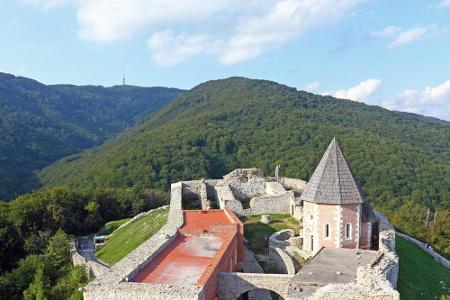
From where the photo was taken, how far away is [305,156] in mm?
77188

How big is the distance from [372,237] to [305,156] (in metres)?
50.9

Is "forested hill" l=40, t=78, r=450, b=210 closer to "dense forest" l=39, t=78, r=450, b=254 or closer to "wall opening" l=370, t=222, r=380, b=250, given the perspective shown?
"dense forest" l=39, t=78, r=450, b=254

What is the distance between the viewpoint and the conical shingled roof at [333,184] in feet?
80.2

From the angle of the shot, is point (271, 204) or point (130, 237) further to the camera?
point (130, 237)

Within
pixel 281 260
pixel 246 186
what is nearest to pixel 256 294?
pixel 281 260

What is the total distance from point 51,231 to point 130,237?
11.9 meters

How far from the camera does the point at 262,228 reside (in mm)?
31250

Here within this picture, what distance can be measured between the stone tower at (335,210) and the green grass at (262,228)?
3.45 metres

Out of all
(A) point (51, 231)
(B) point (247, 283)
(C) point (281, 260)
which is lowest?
(A) point (51, 231)

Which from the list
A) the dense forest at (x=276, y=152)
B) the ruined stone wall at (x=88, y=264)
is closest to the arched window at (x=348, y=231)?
the ruined stone wall at (x=88, y=264)

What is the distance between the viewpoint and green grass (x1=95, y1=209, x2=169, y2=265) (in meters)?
32.0

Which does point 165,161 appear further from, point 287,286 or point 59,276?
point 287,286

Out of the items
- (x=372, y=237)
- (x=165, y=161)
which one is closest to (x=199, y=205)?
(x=372, y=237)

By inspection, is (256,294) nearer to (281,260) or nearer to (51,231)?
(281,260)
